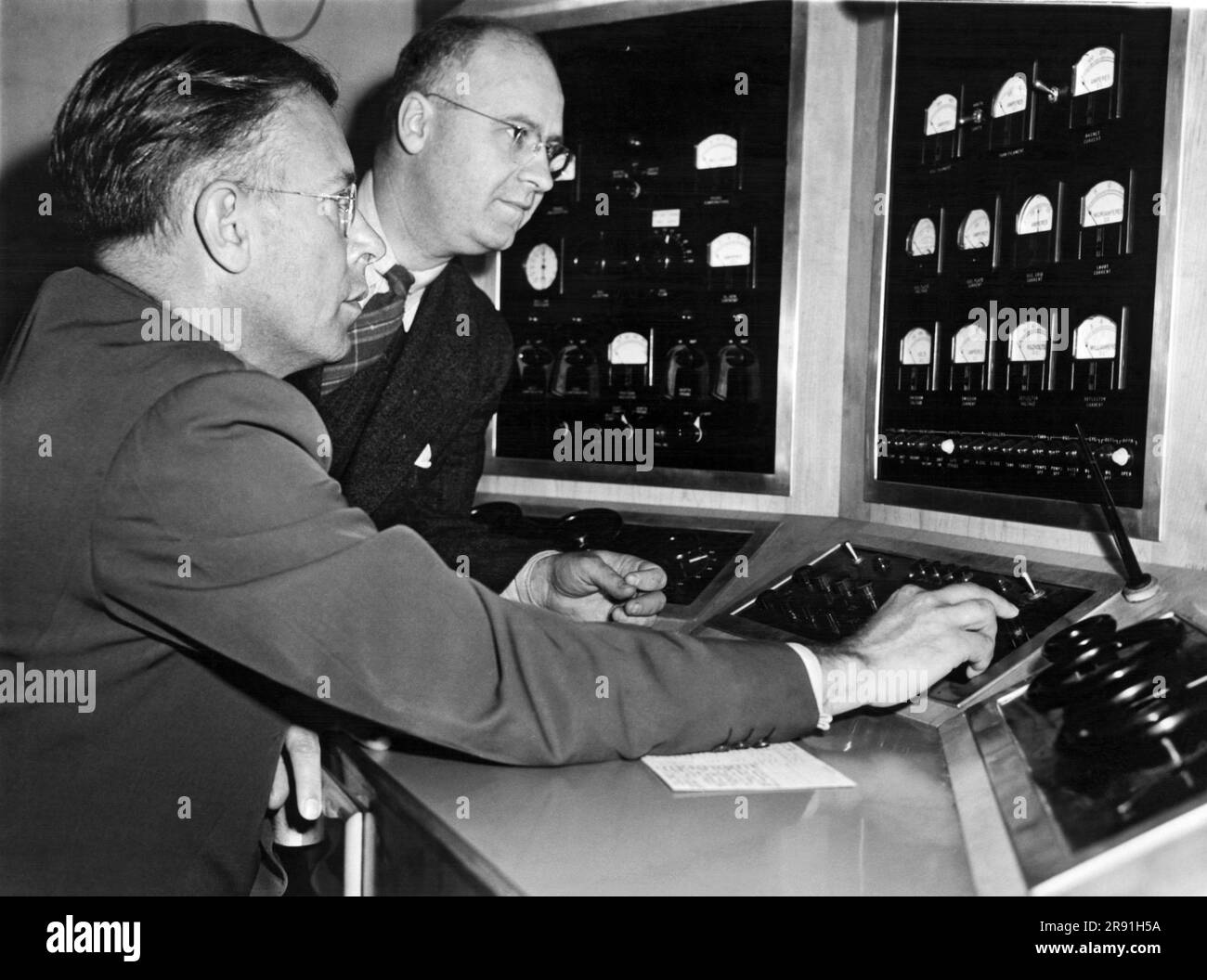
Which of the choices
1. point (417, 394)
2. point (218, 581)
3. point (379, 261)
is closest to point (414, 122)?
point (379, 261)

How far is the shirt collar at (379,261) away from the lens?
2062 millimetres

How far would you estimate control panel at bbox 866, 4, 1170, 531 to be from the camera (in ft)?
4.34

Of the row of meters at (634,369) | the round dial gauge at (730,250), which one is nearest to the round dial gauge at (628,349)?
the row of meters at (634,369)

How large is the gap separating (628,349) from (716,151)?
39cm

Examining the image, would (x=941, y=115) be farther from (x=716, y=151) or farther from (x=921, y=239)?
(x=716, y=151)

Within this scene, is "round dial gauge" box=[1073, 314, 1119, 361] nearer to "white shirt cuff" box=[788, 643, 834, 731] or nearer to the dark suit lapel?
"white shirt cuff" box=[788, 643, 834, 731]

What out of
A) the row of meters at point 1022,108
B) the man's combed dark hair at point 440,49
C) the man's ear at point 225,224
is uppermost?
the man's combed dark hair at point 440,49

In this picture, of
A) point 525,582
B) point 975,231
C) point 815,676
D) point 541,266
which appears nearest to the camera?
point 815,676

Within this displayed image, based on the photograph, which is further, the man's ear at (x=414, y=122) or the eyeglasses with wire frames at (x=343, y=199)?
the man's ear at (x=414, y=122)

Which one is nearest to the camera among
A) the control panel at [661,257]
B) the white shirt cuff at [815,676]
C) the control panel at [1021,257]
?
the white shirt cuff at [815,676]

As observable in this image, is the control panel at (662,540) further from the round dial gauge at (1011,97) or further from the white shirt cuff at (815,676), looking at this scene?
the round dial gauge at (1011,97)

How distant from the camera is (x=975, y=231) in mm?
1572

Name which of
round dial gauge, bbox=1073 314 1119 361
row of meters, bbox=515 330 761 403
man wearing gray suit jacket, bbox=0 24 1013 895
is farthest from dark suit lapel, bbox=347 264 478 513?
round dial gauge, bbox=1073 314 1119 361

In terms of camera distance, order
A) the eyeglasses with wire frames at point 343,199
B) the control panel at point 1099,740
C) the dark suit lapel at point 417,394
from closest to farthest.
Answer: the control panel at point 1099,740
the eyeglasses with wire frames at point 343,199
the dark suit lapel at point 417,394
